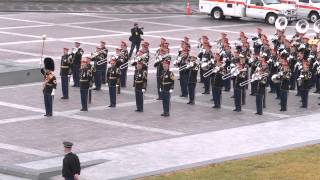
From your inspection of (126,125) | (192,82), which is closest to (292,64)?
(192,82)

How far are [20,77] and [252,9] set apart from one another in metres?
19.3

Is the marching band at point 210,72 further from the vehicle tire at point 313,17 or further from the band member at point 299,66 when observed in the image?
the vehicle tire at point 313,17

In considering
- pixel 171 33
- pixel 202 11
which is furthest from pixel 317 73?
pixel 202 11

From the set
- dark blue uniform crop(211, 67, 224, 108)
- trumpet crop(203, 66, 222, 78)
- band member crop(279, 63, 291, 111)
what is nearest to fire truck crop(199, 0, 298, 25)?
trumpet crop(203, 66, 222, 78)

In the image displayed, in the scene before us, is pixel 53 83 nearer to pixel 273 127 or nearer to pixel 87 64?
pixel 87 64

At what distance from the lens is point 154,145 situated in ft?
66.4

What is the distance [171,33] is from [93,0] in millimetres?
11698

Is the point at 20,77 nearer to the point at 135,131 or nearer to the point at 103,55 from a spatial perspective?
the point at 103,55

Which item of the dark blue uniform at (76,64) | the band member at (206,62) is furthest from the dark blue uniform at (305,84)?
the dark blue uniform at (76,64)

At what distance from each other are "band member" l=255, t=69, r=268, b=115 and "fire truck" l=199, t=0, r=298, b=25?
63.7 feet

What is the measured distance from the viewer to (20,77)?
90.2 feet

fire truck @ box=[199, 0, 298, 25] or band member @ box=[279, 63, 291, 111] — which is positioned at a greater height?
fire truck @ box=[199, 0, 298, 25]

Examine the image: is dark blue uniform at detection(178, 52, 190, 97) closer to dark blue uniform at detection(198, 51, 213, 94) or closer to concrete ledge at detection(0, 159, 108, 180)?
dark blue uniform at detection(198, 51, 213, 94)

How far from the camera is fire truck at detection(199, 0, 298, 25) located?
4388 centimetres
